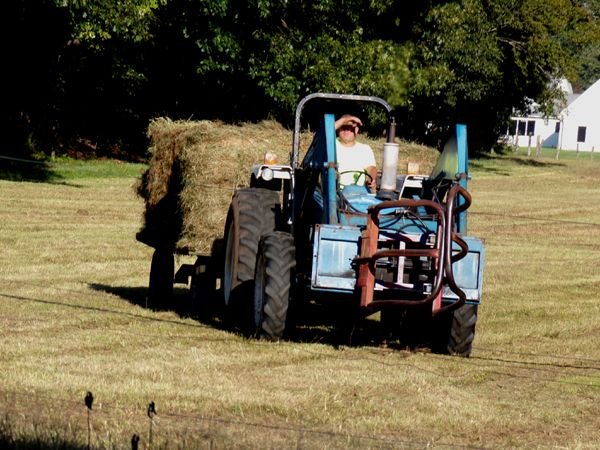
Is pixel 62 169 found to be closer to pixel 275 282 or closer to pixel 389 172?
pixel 275 282

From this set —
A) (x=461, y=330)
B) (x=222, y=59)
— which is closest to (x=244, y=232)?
(x=461, y=330)

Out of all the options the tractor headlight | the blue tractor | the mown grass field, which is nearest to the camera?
the mown grass field

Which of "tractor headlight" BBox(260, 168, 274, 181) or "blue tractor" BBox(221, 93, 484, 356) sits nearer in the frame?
"blue tractor" BBox(221, 93, 484, 356)

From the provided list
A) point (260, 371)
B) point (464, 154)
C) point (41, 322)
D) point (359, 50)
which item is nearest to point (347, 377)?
point (260, 371)

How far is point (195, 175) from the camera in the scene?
14.2 meters

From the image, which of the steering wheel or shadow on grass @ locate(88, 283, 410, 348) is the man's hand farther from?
shadow on grass @ locate(88, 283, 410, 348)

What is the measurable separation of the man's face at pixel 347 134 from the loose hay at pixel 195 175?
2.16 m

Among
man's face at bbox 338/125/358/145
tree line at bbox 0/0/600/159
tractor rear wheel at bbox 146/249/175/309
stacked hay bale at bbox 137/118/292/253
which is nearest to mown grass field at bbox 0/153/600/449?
tractor rear wheel at bbox 146/249/175/309

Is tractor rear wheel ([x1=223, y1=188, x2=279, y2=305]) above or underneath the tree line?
underneath

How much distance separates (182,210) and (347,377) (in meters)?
4.75

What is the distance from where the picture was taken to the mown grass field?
7496 mm

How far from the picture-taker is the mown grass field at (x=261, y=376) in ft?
24.6

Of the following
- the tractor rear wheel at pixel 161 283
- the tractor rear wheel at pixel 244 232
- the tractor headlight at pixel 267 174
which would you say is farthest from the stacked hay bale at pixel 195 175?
the tractor headlight at pixel 267 174

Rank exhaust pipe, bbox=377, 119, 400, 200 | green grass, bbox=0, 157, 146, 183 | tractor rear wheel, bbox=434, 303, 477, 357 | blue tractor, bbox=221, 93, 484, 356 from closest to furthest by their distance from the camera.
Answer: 1. blue tractor, bbox=221, 93, 484, 356
2. exhaust pipe, bbox=377, 119, 400, 200
3. tractor rear wheel, bbox=434, 303, 477, 357
4. green grass, bbox=0, 157, 146, 183
